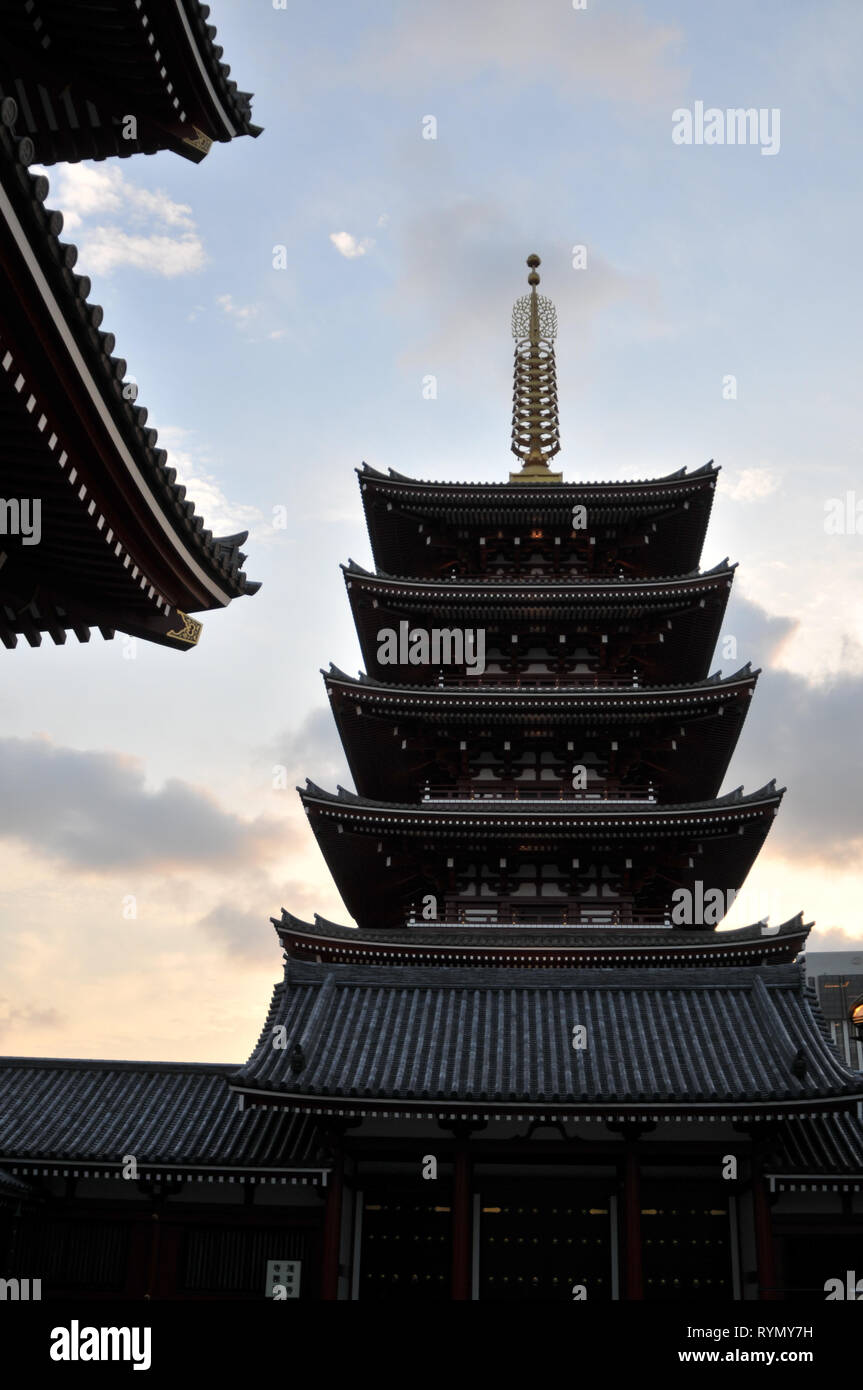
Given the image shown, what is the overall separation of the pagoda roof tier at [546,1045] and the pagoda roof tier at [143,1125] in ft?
4.66

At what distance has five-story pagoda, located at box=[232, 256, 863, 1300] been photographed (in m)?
19.3

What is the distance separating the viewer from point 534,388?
36.5 m

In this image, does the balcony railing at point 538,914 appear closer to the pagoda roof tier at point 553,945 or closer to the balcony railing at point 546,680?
the pagoda roof tier at point 553,945

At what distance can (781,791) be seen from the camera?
26.2m

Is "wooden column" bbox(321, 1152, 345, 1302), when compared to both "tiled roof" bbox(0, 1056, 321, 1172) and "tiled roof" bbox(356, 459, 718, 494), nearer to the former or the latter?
"tiled roof" bbox(0, 1056, 321, 1172)

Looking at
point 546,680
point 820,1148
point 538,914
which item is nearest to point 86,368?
point 820,1148

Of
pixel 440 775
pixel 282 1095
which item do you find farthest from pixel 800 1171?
pixel 440 775

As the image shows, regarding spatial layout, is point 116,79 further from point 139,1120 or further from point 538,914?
point 538,914

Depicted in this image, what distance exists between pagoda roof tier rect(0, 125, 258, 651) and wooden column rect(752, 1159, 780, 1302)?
13502mm

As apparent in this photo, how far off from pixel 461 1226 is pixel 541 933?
815 centimetres

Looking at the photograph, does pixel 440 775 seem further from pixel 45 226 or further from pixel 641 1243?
pixel 45 226

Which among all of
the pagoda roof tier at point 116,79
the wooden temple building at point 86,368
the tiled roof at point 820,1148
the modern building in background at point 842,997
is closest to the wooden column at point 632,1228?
the tiled roof at point 820,1148

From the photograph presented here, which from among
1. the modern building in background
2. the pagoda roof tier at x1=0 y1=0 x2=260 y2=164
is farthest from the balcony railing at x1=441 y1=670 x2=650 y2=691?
the modern building in background
